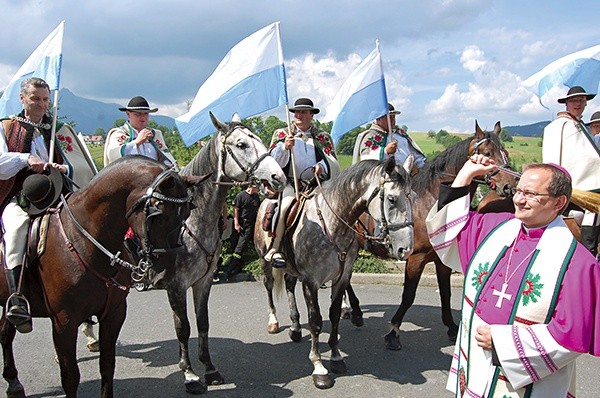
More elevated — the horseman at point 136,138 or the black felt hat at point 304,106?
the black felt hat at point 304,106

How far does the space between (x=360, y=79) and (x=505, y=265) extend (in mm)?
3791

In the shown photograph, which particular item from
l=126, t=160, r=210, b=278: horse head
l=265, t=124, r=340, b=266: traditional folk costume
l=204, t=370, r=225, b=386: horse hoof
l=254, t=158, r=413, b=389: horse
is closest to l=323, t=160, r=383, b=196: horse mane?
l=254, t=158, r=413, b=389: horse

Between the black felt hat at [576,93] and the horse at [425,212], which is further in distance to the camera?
the horse at [425,212]

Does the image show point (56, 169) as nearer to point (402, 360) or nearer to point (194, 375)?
point (194, 375)

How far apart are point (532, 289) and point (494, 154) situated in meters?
3.41

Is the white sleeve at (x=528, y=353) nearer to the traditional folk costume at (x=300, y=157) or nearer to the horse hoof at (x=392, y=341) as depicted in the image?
the traditional folk costume at (x=300, y=157)

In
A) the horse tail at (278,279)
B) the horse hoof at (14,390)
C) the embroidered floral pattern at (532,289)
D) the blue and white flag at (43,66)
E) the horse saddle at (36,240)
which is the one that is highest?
the blue and white flag at (43,66)

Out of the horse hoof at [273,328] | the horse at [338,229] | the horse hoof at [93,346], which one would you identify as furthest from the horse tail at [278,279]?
the horse hoof at [93,346]

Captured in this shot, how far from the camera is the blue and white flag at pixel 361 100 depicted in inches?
215

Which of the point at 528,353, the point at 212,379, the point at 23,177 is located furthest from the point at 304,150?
the point at 528,353

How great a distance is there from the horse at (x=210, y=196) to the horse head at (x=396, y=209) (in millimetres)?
979

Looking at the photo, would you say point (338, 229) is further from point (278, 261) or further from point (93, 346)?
point (93, 346)

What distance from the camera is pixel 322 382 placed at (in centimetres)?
458

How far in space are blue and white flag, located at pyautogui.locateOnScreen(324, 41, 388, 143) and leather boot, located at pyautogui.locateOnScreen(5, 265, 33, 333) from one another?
A: 3469mm
